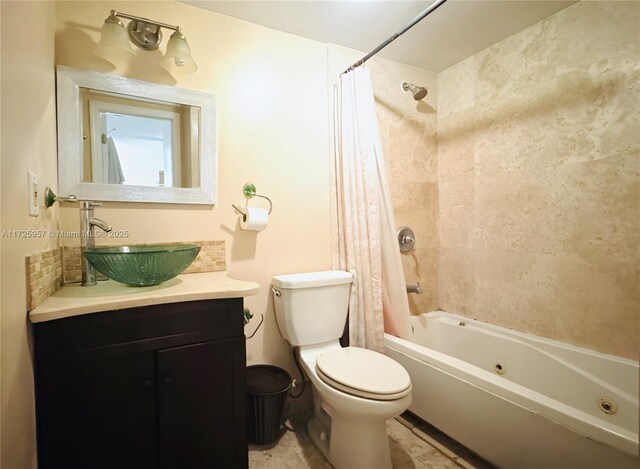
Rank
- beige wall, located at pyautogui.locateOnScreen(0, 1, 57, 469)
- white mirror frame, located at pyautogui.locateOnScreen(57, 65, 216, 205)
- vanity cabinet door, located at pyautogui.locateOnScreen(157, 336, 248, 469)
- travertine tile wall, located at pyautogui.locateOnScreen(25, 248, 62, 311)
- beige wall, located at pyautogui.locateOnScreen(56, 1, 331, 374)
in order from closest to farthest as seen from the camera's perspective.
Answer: beige wall, located at pyautogui.locateOnScreen(0, 1, 57, 469) < travertine tile wall, located at pyautogui.locateOnScreen(25, 248, 62, 311) < vanity cabinet door, located at pyautogui.locateOnScreen(157, 336, 248, 469) < white mirror frame, located at pyautogui.locateOnScreen(57, 65, 216, 205) < beige wall, located at pyautogui.locateOnScreen(56, 1, 331, 374)

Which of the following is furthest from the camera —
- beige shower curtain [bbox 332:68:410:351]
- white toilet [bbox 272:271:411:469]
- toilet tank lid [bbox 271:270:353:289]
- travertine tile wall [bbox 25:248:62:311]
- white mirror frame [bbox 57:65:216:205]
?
beige shower curtain [bbox 332:68:410:351]

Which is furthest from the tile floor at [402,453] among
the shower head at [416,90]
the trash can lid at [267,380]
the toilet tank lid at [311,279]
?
the shower head at [416,90]

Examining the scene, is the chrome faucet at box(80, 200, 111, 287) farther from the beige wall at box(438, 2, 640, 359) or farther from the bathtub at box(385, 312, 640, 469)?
the beige wall at box(438, 2, 640, 359)

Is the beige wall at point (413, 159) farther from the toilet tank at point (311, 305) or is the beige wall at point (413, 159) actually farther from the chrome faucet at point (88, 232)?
the chrome faucet at point (88, 232)

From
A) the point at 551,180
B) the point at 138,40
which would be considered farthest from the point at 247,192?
the point at 551,180

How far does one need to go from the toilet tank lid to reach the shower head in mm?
1314

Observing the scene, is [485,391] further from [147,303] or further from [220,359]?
[147,303]

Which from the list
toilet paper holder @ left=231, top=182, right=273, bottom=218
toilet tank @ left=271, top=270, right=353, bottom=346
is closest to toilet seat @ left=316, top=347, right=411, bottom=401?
toilet tank @ left=271, top=270, right=353, bottom=346

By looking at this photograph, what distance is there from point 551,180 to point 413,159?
83cm

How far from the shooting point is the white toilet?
3.68 feet

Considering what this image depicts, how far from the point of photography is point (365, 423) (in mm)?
1199

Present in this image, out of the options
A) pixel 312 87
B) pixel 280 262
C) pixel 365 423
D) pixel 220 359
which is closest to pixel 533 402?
pixel 365 423

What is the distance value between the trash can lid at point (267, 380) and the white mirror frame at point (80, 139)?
3.05 ft

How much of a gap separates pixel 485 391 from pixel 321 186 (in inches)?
51.0
